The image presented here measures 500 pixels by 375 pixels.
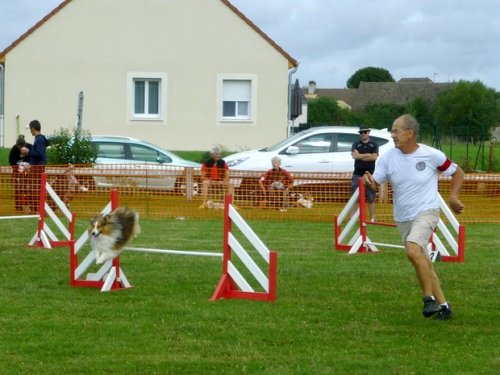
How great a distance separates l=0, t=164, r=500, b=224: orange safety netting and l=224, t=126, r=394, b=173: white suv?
1916 millimetres

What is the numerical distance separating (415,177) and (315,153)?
13.9 meters

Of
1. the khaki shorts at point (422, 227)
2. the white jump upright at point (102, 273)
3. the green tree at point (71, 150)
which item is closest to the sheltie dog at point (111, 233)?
the white jump upright at point (102, 273)

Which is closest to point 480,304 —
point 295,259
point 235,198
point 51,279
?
point 295,259

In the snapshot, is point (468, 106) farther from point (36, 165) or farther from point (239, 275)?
point (239, 275)

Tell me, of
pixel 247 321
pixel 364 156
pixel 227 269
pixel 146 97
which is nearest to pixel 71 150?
pixel 364 156

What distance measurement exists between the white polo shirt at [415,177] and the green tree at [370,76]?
→ 13262 centimetres

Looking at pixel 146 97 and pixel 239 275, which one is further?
pixel 146 97

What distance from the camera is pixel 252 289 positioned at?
10.6 meters

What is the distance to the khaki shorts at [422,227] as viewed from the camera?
909 centimetres

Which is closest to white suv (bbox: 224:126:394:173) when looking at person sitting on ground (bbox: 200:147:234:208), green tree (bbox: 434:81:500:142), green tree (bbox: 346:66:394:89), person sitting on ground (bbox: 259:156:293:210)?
person sitting on ground (bbox: 200:147:234:208)

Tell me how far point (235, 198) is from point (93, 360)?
13.1 metres

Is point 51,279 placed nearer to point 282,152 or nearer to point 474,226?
point 474,226

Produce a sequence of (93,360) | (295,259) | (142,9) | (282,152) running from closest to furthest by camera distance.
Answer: (93,360) < (295,259) < (282,152) < (142,9)

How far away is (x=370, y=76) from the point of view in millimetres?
144625
